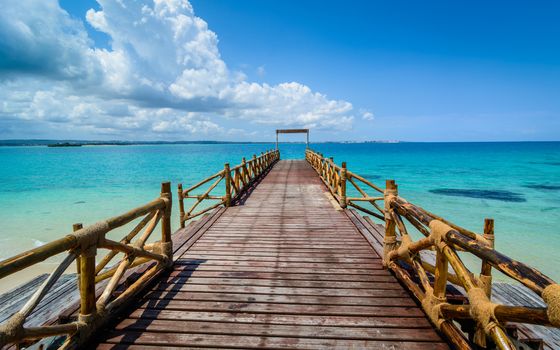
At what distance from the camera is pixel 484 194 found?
76.5 ft

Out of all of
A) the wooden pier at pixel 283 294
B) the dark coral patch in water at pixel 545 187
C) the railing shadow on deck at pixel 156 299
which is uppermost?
the wooden pier at pixel 283 294

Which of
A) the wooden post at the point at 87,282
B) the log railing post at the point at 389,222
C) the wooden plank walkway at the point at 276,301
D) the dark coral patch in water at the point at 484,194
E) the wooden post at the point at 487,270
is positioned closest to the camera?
the wooden post at the point at 487,270

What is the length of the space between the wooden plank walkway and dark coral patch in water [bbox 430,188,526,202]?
22.4m

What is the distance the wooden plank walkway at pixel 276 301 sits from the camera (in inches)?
106

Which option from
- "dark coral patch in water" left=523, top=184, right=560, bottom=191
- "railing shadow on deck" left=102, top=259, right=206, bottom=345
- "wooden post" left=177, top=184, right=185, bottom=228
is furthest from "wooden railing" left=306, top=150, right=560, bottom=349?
"dark coral patch in water" left=523, top=184, right=560, bottom=191

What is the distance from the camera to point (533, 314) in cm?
172

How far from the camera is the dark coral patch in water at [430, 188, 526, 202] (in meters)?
21.7

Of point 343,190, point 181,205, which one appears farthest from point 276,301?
point 181,205

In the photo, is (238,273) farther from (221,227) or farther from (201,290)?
(221,227)

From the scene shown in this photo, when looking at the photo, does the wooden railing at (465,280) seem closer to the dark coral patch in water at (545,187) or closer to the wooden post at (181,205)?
the wooden post at (181,205)

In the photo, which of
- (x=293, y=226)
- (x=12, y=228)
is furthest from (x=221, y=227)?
(x=12, y=228)

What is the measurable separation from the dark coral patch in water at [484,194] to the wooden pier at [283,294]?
21.3 m

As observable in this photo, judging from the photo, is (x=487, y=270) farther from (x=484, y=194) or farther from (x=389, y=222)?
(x=484, y=194)

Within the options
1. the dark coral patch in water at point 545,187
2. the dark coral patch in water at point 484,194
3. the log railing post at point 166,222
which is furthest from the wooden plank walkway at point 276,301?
the dark coral patch in water at point 545,187
